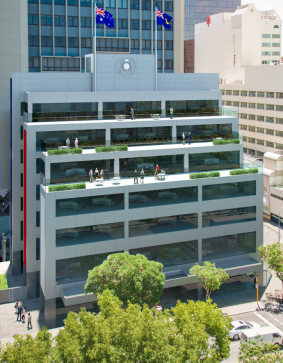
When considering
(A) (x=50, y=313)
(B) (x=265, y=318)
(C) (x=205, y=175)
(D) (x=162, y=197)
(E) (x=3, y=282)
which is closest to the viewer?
(A) (x=50, y=313)

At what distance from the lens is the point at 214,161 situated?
6150 cm

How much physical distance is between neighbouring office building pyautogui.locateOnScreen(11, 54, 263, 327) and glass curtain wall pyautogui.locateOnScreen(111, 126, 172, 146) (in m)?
0.14

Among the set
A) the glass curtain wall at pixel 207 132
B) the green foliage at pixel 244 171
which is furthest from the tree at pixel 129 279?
the glass curtain wall at pixel 207 132

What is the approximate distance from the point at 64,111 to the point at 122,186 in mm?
14426

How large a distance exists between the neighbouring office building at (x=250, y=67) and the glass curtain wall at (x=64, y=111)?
149 ft

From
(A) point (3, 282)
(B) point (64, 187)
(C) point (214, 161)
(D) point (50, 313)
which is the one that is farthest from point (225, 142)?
(A) point (3, 282)

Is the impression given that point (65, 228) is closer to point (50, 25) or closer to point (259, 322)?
point (259, 322)

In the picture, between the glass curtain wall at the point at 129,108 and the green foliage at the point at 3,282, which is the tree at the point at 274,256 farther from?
the green foliage at the point at 3,282

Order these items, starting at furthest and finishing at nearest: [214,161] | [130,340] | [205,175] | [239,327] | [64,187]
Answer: [214,161]
[205,175]
[64,187]
[239,327]
[130,340]

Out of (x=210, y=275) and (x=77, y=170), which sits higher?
(x=77, y=170)

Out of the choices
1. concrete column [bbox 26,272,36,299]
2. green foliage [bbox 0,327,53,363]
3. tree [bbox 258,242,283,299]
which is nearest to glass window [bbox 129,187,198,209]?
tree [bbox 258,242,283,299]

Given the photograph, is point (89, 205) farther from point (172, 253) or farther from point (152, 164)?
point (172, 253)

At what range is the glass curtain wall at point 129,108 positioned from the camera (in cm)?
6119

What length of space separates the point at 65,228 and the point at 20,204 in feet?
49.9
